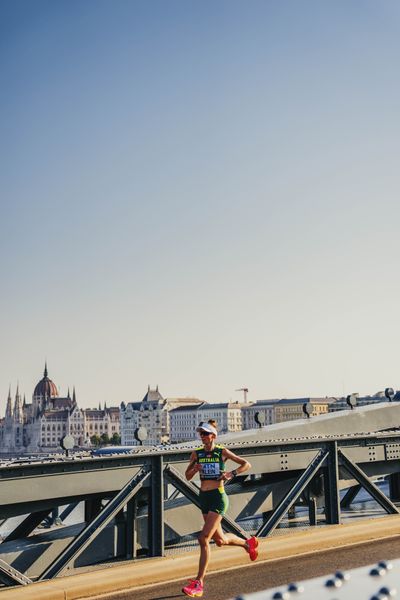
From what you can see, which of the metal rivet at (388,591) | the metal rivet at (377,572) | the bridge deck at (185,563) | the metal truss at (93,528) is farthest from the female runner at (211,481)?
the metal rivet at (388,591)

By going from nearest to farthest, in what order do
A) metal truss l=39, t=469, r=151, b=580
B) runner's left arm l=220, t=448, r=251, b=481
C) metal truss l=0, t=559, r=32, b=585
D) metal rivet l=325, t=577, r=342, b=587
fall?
metal rivet l=325, t=577, r=342, b=587, metal truss l=0, t=559, r=32, b=585, runner's left arm l=220, t=448, r=251, b=481, metal truss l=39, t=469, r=151, b=580

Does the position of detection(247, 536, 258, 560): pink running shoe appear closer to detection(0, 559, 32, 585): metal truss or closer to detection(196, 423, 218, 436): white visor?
detection(196, 423, 218, 436): white visor

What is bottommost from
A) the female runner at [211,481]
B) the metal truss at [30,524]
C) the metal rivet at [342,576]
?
the metal rivet at [342,576]

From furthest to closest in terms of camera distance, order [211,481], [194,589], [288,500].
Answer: [288,500] → [211,481] → [194,589]

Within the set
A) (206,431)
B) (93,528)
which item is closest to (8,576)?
(93,528)

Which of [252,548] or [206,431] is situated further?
[252,548]

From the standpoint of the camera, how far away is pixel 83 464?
8297mm

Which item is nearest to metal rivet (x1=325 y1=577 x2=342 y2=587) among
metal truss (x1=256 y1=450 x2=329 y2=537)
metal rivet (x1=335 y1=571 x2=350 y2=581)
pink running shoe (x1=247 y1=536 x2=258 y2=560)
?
metal rivet (x1=335 y1=571 x2=350 y2=581)

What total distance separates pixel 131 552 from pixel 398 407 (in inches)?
290

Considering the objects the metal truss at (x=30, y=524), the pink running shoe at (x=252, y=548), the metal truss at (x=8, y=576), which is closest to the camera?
the metal truss at (x=8, y=576)

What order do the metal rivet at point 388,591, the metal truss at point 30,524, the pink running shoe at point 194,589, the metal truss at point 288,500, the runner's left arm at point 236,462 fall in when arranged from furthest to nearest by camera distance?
1. the metal truss at point 30,524
2. the metal truss at point 288,500
3. the runner's left arm at point 236,462
4. the pink running shoe at point 194,589
5. the metal rivet at point 388,591

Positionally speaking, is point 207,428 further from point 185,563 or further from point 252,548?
point 185,563

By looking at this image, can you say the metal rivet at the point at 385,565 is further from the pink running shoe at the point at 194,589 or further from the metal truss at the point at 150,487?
the pink running shoe at the point at 194,589

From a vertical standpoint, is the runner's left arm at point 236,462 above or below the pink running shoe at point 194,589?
above
